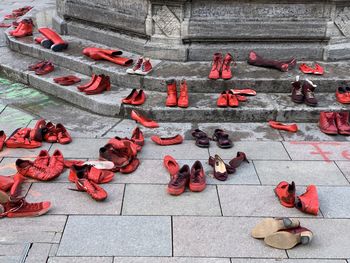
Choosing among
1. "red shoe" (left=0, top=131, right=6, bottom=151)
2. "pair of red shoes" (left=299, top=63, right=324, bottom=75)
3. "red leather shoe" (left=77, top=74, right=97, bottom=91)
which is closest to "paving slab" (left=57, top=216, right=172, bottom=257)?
"red shoe" (left=0, top=131, right=6, bottom=151)

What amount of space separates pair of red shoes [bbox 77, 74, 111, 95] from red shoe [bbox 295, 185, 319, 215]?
3148mm

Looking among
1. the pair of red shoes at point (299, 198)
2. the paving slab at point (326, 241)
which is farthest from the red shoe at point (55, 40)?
the paving slab at point (326, 241)

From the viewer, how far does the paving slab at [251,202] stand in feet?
12.4

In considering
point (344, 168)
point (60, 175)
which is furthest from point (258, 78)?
point (60, 175)

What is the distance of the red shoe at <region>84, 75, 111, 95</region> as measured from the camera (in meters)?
5.83

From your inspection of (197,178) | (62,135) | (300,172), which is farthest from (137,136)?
(300,172)

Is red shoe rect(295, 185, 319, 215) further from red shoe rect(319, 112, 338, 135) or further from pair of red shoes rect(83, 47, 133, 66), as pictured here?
pair of red shoes rect(83, 47, 133, 66)

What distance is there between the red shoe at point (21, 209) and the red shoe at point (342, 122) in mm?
3531

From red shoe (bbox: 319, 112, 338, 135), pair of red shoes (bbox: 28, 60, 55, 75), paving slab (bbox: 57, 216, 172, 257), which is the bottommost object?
paving slab (bbox: 57, 216, 172, 257)

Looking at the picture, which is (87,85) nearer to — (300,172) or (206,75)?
(206,75)

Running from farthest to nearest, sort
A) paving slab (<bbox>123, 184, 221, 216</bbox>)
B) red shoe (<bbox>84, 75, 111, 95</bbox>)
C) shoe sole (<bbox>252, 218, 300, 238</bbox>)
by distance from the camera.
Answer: red shoe (<bbox>84, 75, 111, 95</bbox>)
paving slab (<bbox>123, 184, 221, 216</bbox>)
shoe sole (<bbox>252, 218, 300, 238</bbox>)

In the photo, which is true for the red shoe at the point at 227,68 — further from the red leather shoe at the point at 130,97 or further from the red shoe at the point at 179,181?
the red shoe at the point at 179,181

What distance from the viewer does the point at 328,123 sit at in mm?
5266

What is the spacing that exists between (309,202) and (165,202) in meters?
1.27
